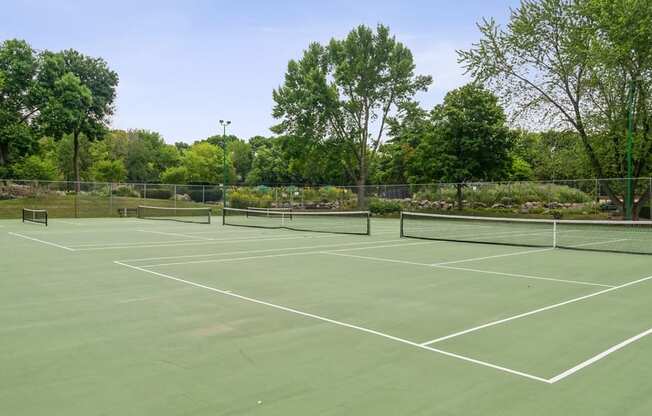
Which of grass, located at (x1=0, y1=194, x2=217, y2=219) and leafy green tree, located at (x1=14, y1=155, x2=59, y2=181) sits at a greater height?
leafy green tree, located at (x1=14, y1=155, x2=59, y2=181)

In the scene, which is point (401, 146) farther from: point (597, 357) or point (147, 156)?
point (597, 357)

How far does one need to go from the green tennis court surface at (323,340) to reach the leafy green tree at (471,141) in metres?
28.8

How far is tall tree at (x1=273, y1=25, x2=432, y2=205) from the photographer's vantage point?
43969 millimetres

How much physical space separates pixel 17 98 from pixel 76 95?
6.15 meters

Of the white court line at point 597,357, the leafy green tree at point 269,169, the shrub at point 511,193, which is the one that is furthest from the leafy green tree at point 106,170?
the white court line at point 597,357

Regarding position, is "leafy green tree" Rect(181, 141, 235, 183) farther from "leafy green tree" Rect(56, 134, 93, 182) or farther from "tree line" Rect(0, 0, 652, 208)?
"leafy green tree" Rect(56, 134, 93, 182)

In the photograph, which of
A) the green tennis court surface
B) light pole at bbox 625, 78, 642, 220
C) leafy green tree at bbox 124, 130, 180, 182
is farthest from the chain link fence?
leafy green tree at bbox 124, 130, 180, 182

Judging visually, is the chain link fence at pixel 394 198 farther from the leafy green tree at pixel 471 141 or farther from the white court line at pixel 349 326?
Result: the white court line at pixel 349 326

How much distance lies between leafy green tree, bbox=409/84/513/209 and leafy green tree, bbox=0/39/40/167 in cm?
3791

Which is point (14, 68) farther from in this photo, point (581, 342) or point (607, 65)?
point (581, 342)

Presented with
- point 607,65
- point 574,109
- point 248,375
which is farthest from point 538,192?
point 248,375

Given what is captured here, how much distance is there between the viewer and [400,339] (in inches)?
204

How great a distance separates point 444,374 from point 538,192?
28068 mm

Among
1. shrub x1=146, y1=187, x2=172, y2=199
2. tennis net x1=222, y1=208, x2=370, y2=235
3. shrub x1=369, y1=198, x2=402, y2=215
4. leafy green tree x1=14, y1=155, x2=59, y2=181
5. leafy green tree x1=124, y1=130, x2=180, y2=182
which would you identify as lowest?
tennis net x1=222, y1=208, x2=370, y2=235
